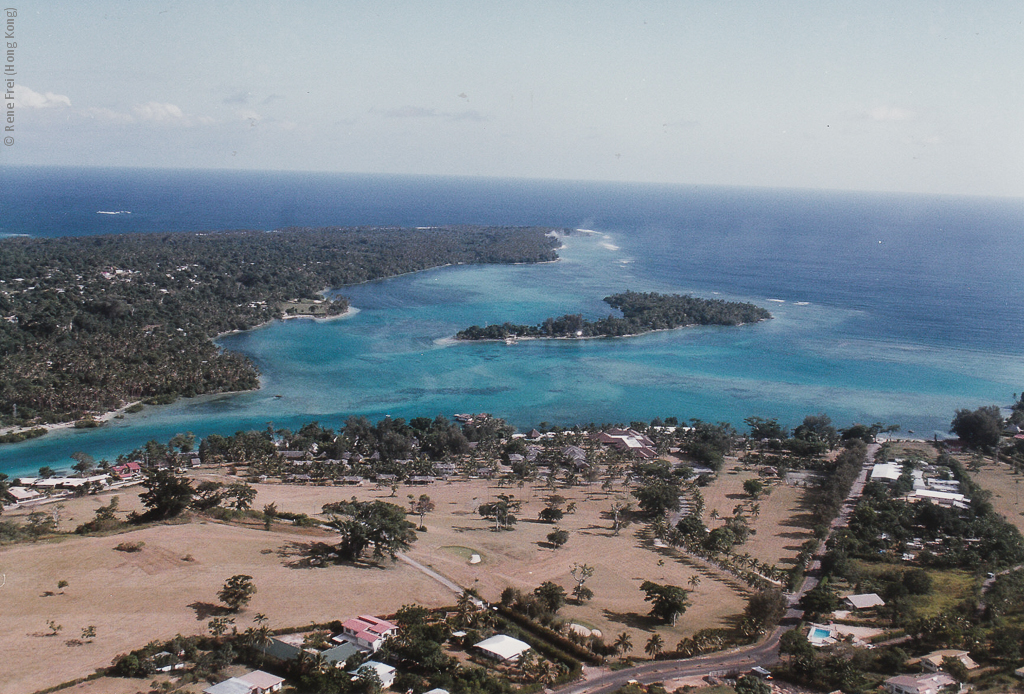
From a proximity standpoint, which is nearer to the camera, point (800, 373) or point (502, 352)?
point (800, 373)

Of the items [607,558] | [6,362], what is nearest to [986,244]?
[607,558]

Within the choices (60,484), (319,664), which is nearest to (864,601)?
(319,664)

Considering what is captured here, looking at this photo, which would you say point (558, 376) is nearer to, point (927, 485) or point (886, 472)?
point (886, 472)

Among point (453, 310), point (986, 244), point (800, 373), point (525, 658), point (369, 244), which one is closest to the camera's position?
point (525, 658)

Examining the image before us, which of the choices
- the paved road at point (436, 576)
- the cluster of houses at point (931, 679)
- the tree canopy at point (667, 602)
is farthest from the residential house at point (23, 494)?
the cluster of houses at point (931, 679)

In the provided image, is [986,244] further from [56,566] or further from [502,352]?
[56,566]

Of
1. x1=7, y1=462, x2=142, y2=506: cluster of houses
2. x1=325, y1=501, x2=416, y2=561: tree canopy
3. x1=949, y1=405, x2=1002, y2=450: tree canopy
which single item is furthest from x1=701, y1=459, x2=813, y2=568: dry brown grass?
x1=7, y1=462, x2=142, y2=506: cluster of houses

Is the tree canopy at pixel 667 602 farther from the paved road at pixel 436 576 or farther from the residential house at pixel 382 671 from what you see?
the residential house at pixel 382 671
